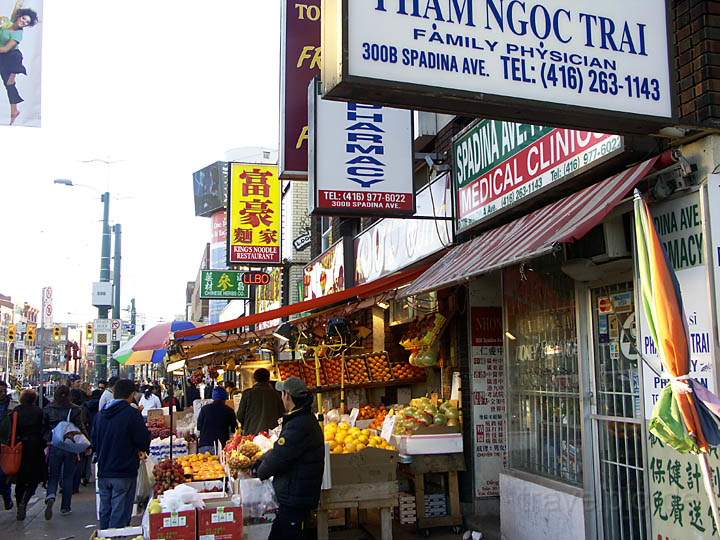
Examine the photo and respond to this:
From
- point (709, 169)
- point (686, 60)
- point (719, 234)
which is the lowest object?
point (719, 234)

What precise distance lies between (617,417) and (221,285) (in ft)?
65.3

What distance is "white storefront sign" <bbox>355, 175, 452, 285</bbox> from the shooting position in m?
9.45

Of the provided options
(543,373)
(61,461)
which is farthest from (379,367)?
(61,461)

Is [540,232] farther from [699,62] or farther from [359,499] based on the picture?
[359,499]

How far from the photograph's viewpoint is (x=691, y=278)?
187 inches

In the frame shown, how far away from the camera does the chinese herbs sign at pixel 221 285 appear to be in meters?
23.9

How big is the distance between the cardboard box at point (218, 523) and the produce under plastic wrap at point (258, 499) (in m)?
0.83

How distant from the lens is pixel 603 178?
233 inches

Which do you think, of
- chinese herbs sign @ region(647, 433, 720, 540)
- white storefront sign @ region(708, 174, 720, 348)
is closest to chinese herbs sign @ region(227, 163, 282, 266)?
chinese herbs sign @ region(647, 433, 720, 540)

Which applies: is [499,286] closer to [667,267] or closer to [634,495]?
[634,495]

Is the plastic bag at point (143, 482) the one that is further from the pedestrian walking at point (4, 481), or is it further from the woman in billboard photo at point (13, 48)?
the woman in billboard photo at point (13, 48)

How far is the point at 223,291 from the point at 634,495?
65.7ft

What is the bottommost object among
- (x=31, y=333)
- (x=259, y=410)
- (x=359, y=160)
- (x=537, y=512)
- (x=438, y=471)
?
(x=537, y=512)

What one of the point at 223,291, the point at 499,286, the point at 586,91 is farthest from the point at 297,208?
the point at 586,91
